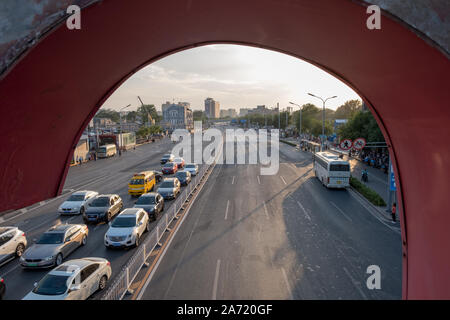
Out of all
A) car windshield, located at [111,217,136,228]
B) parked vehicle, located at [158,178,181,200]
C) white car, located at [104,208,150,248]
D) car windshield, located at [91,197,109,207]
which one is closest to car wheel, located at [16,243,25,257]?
white car, located at [104,208,150,248]

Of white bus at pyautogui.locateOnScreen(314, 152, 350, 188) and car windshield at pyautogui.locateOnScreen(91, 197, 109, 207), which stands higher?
white bus at pyautogui.locateOnScreen(314, 152, 350, 188)

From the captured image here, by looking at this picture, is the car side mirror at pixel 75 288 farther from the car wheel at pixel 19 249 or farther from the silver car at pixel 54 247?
the car wheel at pixel 19 249

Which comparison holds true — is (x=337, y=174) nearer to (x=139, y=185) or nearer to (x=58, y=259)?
(x=139, y=185)

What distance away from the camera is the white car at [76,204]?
678 inches

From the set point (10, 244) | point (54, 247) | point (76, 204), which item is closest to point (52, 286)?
point (54, 247)

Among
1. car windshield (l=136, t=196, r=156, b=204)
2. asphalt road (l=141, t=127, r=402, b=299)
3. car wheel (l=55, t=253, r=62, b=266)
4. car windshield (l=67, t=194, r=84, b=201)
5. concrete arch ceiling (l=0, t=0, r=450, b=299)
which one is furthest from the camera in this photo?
car windshield (l=67, t=194, r=84, b=201)

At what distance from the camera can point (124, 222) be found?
13031 mm

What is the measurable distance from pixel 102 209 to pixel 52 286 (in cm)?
795

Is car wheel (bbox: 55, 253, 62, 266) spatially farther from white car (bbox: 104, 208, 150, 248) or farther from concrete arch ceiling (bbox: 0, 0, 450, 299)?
concrete arch ceiling (bbox: 0, 0, 450, 299)

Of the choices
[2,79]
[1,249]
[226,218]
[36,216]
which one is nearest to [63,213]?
[36,216]

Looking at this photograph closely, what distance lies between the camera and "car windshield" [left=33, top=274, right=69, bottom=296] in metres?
8.03

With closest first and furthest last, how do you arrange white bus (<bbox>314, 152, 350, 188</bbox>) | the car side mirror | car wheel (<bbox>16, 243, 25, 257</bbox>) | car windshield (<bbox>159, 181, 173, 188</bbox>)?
the car side mirror < car wheel (<bbox>16, 243, 25, 257</bbox>) < car windshield (<bbox>159, 181, 173, 188</bbox>) < white bus (<bbox>314, 152, 350, 188</bbox>)

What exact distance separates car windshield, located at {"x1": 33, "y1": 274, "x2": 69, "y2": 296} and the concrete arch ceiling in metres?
6.46

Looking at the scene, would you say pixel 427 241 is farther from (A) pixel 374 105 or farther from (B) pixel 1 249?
(B) pixel 1 249
